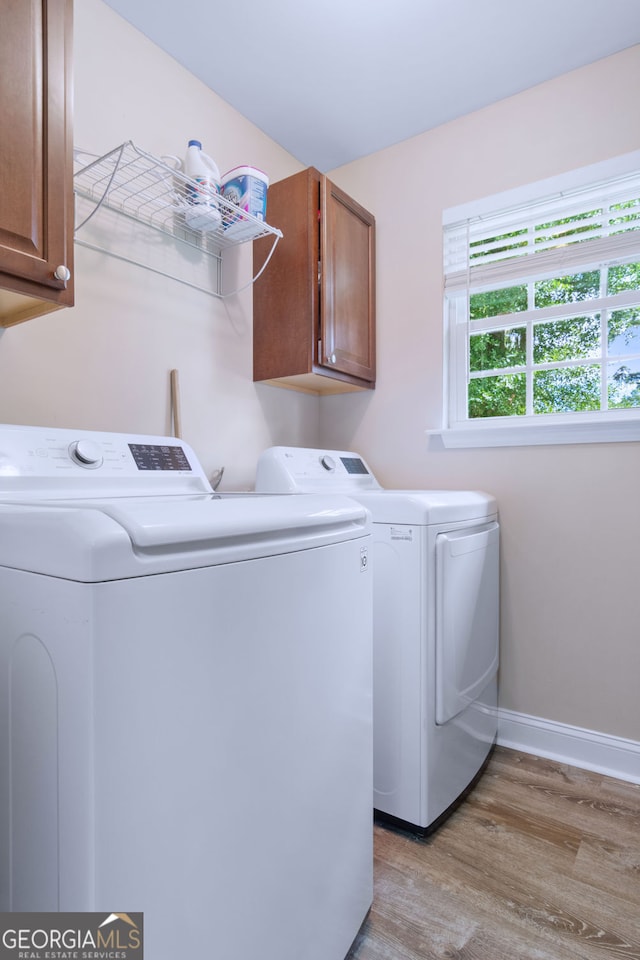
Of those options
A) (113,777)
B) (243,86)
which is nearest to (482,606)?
(113,777)

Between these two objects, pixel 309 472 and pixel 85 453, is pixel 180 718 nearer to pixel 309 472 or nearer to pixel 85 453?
pixel 85 453

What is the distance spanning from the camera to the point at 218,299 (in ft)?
6.56

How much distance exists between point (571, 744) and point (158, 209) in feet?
7.57

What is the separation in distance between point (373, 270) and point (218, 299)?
77cm

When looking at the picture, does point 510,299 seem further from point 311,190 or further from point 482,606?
point 482,606

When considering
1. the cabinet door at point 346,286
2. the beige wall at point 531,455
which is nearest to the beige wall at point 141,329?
the cabinet door at point 346,286

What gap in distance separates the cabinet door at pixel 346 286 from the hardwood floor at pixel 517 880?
1.61 m

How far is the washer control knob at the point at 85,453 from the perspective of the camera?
48.0 inches

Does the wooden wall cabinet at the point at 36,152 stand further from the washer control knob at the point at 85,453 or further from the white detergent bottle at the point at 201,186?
the white detergent bottle at the point at 201,186

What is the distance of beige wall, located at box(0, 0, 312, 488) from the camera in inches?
57.5

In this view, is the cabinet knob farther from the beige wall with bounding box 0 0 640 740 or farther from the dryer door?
the dryer door

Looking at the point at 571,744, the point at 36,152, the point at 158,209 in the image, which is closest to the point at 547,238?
the point at 158,209

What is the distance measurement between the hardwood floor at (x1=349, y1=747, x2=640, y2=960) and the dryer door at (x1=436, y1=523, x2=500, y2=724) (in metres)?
0.33

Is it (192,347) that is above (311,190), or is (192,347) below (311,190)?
below
